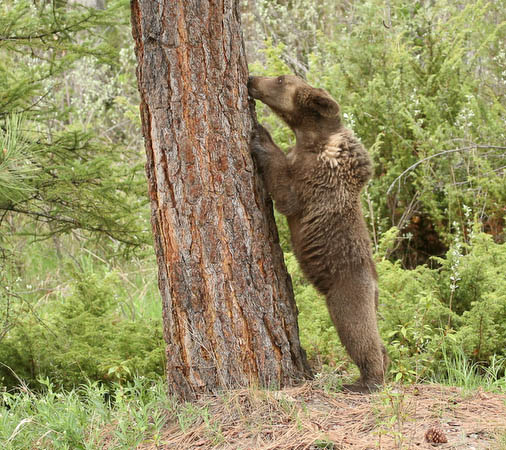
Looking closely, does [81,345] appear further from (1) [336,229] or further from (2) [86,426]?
(1) [336,229]

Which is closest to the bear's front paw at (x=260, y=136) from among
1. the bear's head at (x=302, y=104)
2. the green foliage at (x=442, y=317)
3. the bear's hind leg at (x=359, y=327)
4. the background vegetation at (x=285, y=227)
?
the bear's head at (x=302, y=104)

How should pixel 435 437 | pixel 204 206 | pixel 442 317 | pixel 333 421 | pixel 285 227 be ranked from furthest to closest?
pixel 285 227 → pixel 442 317 → pixel 204 206 → pixel 333 421 → pixel 435 437

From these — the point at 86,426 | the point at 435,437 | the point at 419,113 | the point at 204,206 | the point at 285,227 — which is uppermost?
the point at 419,113

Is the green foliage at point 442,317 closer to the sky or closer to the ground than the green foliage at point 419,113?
closer to the ground

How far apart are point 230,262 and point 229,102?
1016 mm

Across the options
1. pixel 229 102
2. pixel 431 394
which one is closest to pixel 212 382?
pixel 431 394

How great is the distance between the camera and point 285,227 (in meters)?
8.02

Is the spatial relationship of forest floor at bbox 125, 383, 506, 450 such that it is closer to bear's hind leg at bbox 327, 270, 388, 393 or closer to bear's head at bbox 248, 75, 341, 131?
bear's hind leg at bbox 327, 270, 388, 393

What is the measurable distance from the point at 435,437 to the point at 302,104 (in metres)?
2.63

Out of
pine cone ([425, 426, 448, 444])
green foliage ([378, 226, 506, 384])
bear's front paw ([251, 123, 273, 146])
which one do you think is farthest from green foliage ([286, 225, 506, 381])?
bear's front paw ([251, 123, 273, 146])

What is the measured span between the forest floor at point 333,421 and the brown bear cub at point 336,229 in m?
0.50

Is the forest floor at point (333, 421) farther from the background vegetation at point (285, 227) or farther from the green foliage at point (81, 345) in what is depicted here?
the green foliage at point (81, 345)

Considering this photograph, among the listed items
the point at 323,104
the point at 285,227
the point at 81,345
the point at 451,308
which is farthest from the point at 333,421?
the point at 285,227

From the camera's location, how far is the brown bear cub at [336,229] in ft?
15.6
